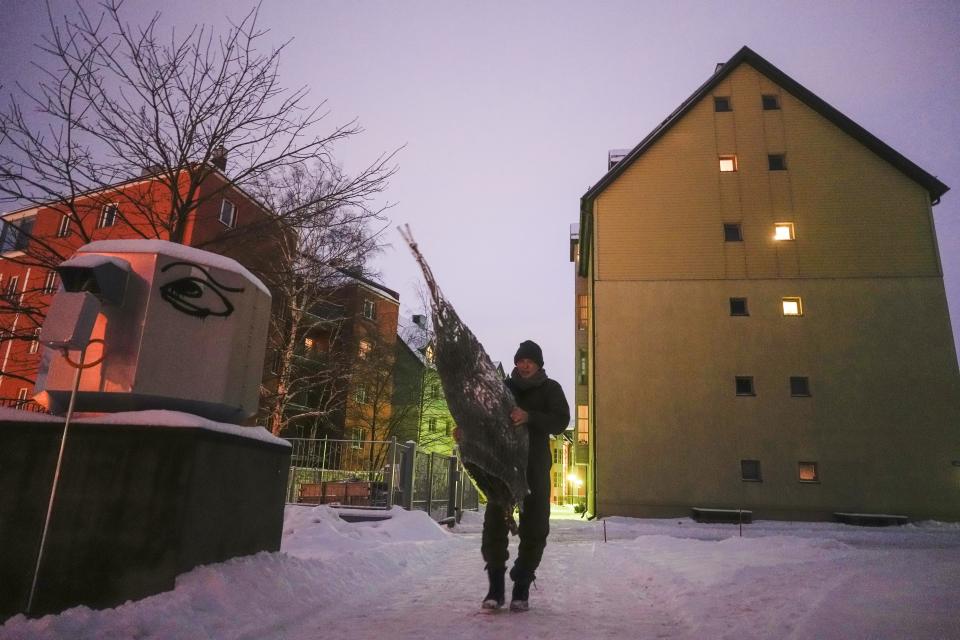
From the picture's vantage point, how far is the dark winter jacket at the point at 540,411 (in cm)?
413

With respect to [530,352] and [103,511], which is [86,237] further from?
[530,352]

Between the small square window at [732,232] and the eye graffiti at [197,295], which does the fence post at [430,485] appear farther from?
the small square window at [732,232]

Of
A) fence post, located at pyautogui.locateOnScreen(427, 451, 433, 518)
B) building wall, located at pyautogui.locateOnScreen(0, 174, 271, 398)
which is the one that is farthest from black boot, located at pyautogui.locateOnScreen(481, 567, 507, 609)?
fence post, located at pyautogui.locateOnScreen(427, 451, 433, 518)

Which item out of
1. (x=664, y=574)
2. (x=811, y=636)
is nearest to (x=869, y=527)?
(x=664, y=574)

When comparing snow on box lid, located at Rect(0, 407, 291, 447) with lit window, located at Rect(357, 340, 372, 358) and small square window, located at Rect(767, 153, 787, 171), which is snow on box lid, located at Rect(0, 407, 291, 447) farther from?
small square window, located at Rect(767, 153, 787, 171)

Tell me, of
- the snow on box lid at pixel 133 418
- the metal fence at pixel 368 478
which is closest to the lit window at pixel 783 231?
the metal fence at pixel 368 478

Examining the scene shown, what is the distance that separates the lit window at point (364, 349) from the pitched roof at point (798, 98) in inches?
459

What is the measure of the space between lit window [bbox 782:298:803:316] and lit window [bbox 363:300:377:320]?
20.7 meters

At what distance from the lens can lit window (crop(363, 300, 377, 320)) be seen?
1257 inches

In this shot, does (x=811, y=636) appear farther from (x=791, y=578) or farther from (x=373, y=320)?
(x=373, y=320)

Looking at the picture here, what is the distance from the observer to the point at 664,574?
214 inches

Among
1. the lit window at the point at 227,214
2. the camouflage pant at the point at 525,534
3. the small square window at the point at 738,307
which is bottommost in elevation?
the camouflage pant at the point at 525,534

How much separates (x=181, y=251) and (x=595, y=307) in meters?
17.5

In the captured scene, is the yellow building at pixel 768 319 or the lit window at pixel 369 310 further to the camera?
the lit window at pixel 369 310
